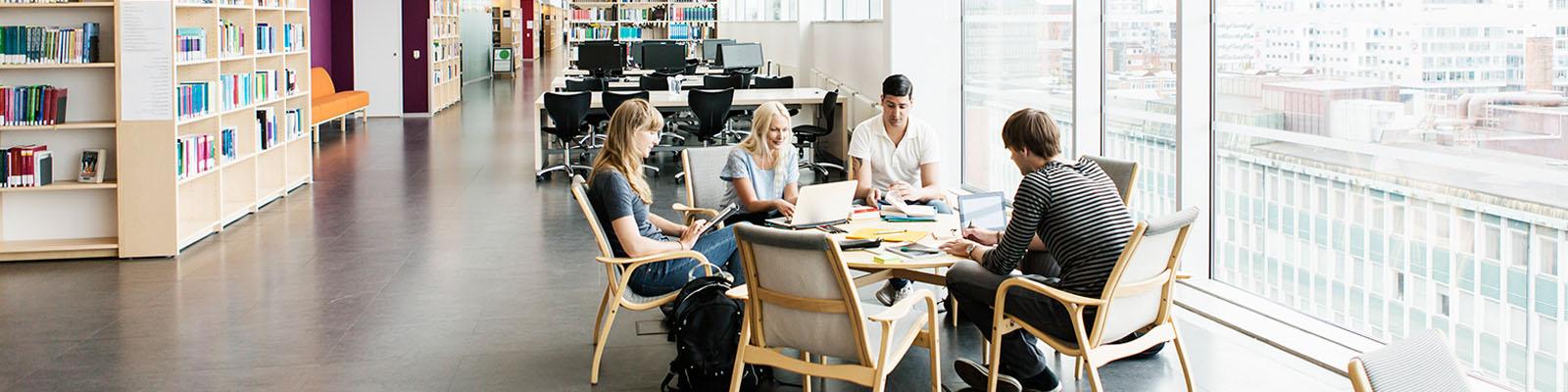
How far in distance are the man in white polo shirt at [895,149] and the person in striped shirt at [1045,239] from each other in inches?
62.1

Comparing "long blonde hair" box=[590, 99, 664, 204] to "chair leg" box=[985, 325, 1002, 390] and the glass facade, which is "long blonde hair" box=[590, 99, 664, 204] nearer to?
"chair leg" box=[985, 325, 1002, 390]

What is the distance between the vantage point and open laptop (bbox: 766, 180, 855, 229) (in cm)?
449

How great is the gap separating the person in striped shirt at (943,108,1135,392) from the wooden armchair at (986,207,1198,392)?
0.05 m

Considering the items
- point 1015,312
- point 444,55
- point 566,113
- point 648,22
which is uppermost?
point 648,22

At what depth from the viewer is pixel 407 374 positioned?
4590 mm

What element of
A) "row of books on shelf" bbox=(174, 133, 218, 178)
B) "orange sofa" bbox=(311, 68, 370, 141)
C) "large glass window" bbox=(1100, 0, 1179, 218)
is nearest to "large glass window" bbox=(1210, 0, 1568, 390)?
"large glass window" bbox=(1100, 0, 1179, 218)

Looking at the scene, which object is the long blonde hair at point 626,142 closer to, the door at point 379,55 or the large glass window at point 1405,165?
the large glass window at point 1405,165

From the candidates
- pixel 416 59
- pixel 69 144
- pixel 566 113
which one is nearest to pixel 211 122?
pixel 69 144

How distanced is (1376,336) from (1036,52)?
3.50 meters

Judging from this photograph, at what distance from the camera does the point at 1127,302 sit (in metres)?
3.75

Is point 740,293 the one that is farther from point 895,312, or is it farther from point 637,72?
point 637,72

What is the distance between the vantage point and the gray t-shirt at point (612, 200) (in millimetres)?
4496

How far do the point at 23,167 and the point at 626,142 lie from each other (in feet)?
12.8

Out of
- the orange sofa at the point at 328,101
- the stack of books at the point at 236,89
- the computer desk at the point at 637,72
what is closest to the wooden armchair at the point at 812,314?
the stack of books at the point at 236,89
